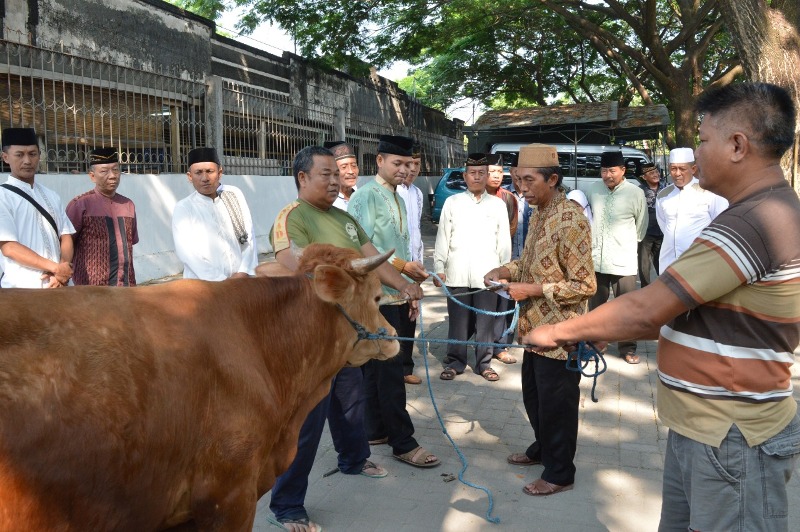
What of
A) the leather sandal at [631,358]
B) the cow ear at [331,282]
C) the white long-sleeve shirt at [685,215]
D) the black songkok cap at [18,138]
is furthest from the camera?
the leather sandal at [631,358]

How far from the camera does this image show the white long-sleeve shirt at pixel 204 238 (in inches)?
184

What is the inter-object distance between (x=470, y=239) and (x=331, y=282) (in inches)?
152

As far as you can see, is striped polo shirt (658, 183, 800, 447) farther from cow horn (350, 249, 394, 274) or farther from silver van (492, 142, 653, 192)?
silver van (492, 142, 653, 192)

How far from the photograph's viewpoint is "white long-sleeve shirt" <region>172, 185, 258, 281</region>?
4680 millimetres

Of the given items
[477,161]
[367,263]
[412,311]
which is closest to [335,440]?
[412,311]

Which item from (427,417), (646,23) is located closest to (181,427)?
(427,417)

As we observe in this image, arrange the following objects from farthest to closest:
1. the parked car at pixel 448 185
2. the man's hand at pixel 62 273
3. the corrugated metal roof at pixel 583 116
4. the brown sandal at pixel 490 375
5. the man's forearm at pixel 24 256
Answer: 1. the parked car at pixel 448 185
2. the corrugated metal roof at pixel 583 116
3. the brown sandal at pixel 490 375
4. the man's hand at pixel 62 273
5. the man's forearm at pixel 24 256

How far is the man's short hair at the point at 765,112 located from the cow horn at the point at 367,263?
4.32 feet

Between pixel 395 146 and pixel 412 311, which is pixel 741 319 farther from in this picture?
pixel 395 146

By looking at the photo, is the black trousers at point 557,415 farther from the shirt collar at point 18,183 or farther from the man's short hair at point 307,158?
the shirt collar at point 18,183

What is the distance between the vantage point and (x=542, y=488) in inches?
162

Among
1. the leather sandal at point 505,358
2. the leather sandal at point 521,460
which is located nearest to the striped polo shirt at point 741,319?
the leather sandal at point 521,460

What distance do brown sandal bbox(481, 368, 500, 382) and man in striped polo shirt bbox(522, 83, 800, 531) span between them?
13.3 ft

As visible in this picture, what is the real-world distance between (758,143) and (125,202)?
472 centimetres
